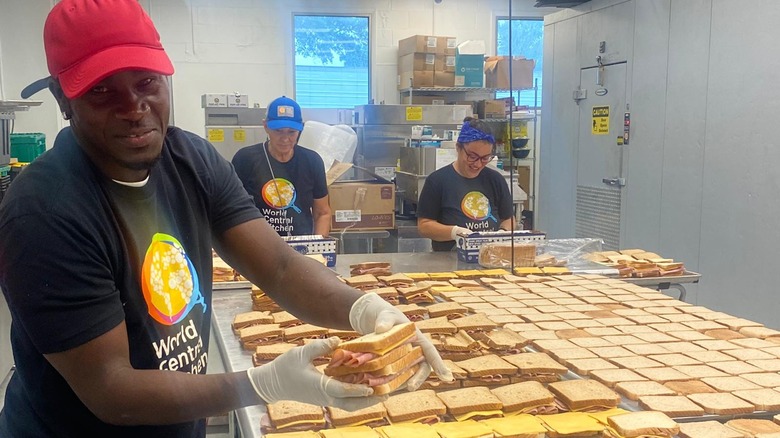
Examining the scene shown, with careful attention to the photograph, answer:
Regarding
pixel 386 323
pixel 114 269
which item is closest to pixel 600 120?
pixel 386 323

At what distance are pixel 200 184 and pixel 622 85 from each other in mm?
4034

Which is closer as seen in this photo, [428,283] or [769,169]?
[428,283]

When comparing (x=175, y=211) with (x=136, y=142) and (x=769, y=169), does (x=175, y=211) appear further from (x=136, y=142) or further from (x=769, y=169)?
(x=769, y=169)

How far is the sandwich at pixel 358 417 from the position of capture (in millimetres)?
1568

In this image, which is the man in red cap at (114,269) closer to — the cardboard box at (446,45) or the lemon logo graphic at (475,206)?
the lemon logo graphic at (475,206)

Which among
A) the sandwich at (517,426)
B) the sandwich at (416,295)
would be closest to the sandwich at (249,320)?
the sandwich at (416,295)

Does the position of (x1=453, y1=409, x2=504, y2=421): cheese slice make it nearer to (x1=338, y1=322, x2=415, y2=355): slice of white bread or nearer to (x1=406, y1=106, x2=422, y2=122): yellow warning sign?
(x1=338, y1=322, x2=415, y2=355): slice of white bread

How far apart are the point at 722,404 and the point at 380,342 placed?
3.28 ft

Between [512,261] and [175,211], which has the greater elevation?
[175,211]

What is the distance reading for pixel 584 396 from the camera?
167 cm

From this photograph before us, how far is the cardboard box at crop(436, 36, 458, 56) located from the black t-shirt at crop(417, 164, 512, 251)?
324 centimetres

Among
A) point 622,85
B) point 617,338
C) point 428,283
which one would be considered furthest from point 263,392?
point 622,85

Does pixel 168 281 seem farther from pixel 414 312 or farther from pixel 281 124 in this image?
pixel 281 124

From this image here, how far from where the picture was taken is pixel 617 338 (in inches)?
85.8
